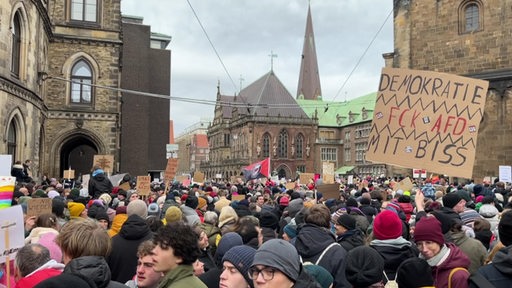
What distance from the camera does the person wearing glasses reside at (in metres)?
2.90

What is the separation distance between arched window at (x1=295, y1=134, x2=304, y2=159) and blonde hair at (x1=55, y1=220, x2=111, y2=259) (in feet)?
246

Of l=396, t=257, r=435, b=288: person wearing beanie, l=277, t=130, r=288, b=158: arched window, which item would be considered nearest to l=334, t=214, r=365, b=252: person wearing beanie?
l=396, t=257, r=435, b=288: person wearing beanie

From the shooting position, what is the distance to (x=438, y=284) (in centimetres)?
368

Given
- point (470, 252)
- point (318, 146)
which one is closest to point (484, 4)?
point (470, 252)

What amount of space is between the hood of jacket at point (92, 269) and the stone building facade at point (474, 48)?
25.1 metres

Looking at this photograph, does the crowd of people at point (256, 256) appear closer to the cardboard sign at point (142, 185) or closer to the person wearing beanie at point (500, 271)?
the person wearing beanie at point (500, 271)

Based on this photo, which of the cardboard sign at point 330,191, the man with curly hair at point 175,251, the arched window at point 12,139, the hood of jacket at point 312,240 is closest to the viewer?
the man with curly hair at point 175,251

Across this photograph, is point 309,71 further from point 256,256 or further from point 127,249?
point 256,256

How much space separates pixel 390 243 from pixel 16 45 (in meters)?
15.8

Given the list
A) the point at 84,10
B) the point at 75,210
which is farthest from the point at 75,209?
the point at 84,10

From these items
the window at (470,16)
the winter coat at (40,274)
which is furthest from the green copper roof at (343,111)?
the winter coat at (40,274)

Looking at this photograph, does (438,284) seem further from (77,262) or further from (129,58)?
(129,58)

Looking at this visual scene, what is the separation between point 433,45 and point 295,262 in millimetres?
26732

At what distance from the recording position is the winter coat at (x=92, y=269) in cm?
294
